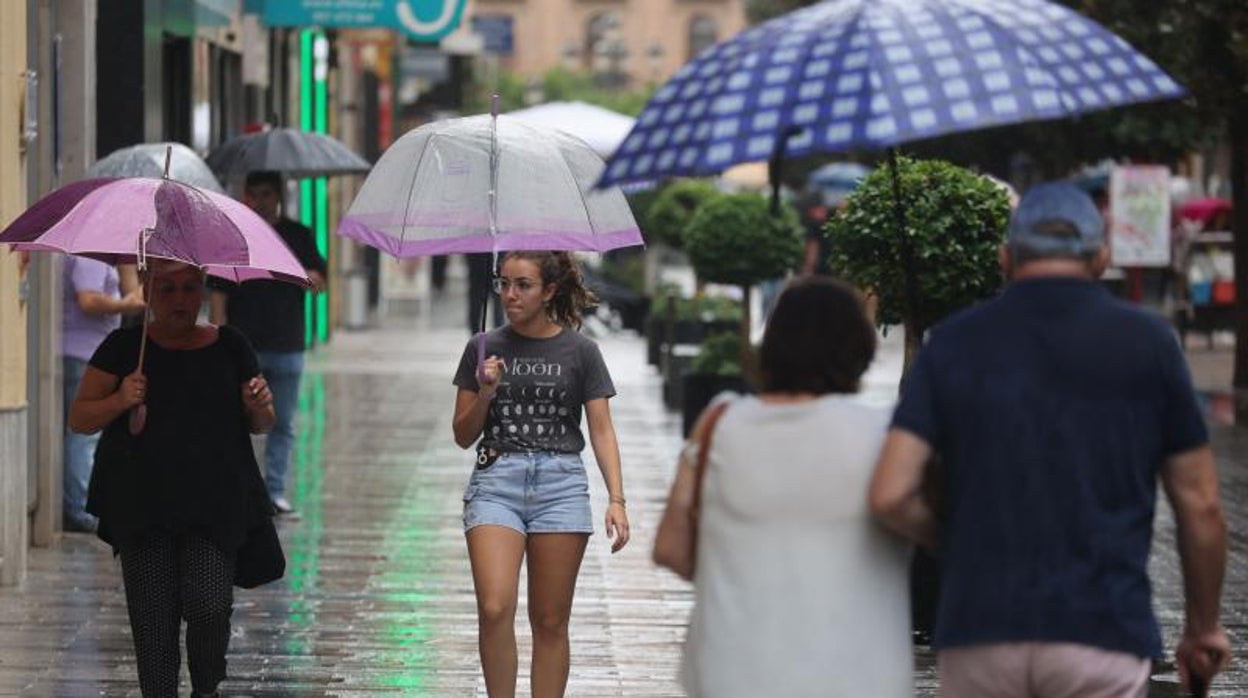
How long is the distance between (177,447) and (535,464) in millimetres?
1026

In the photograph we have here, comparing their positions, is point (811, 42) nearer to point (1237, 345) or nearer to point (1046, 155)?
point (1237, 345)

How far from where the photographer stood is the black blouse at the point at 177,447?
23.8ft

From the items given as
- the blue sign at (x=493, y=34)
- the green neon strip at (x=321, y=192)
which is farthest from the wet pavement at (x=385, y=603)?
the blue sign at (x=493, y=34)

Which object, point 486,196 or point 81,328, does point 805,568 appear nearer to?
point 486,196

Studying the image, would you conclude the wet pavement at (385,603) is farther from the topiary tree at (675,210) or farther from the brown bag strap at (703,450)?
the topiary tree at (675,210)

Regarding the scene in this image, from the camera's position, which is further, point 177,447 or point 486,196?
point 486,196

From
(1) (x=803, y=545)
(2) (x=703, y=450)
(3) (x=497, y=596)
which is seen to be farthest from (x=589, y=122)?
(1) (x=803, y=545)

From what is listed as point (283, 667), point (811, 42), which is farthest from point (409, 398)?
point (811, 42)

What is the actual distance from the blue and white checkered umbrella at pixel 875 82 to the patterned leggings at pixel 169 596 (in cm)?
248

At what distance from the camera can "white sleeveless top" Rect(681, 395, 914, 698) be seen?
15.5 ft

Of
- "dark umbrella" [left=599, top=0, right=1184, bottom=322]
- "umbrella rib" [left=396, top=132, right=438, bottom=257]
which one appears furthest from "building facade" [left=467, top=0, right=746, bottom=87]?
"dark umbrella" [left=599, top=0, right=1184, bottom=322]

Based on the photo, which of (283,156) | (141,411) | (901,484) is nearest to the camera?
(901,484)

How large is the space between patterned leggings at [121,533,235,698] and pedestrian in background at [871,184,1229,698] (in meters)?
3.14

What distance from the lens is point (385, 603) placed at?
10.5 meters
